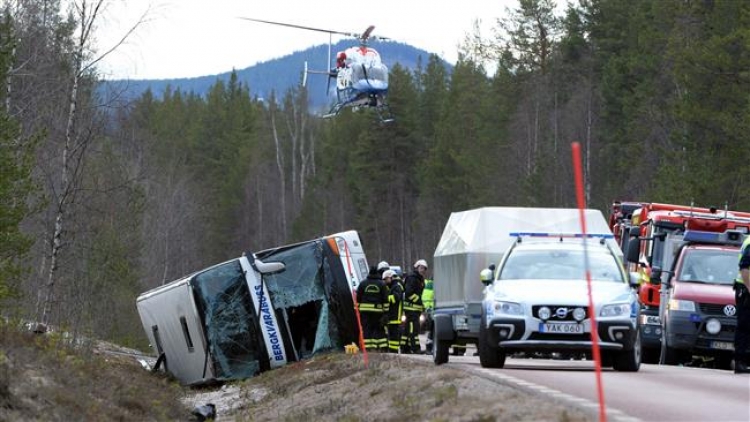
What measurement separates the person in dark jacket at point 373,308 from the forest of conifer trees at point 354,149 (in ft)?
17.3

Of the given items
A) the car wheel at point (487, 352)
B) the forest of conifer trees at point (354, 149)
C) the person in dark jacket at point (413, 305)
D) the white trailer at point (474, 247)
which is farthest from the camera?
the forest of conifer trees at point (354, 149)

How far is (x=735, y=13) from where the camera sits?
5312 cm

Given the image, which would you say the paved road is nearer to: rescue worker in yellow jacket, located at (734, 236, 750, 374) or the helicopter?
rescue worker in yellow jacket, located at (734, 236, 750, 374)

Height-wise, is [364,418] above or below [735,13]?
below

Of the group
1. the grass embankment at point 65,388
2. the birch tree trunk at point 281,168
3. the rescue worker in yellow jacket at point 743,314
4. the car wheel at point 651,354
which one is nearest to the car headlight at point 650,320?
the car wheel at point 651,354

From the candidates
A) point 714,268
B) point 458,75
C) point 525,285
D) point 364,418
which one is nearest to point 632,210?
point 714,268

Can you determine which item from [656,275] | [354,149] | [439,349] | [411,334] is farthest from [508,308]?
[354,149]

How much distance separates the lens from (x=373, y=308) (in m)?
26.3

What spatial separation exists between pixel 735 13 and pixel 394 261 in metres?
57.3

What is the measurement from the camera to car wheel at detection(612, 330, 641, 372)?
19.3 metres

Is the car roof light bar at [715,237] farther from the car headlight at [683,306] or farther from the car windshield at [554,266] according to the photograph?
the car windshield at [554,266]

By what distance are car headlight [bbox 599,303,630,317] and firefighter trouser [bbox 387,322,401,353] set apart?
9.58 metres

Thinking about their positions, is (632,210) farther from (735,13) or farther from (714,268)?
(735,13)

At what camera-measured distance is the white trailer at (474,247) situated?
83.4 feet
